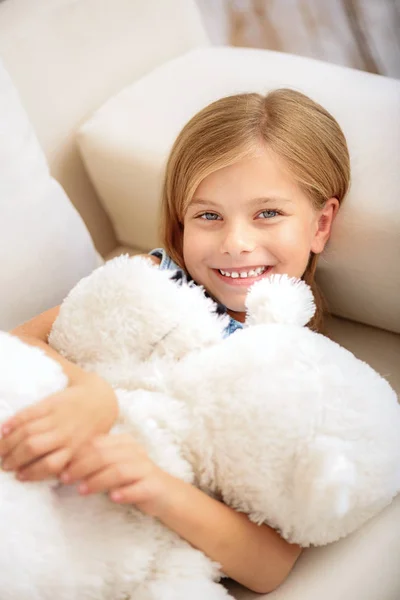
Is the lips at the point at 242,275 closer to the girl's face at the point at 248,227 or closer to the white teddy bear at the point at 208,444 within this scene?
the girl's face at the point at 248,227

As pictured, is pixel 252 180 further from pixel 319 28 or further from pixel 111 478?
pixel 319 28

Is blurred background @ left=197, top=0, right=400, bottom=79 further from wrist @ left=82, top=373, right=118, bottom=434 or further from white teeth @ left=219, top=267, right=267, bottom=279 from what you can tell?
wrist @ left=82, top=373, right=118, bottom=434

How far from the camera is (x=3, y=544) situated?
21.6 inches

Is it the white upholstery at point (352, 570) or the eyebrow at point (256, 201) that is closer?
the white upholstery at point (352, 570)

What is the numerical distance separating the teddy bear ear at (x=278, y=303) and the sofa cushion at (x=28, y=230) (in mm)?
403

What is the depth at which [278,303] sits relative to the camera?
695 millimetres

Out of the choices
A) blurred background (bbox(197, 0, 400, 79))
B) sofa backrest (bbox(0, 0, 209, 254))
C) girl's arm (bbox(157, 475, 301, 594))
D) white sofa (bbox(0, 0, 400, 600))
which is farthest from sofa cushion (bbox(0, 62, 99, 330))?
blurred background (bbox(197, 0, 400, 79))

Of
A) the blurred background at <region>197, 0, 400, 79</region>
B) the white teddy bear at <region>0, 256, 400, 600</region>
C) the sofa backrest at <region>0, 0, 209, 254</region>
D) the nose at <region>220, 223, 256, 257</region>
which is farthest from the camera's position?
the blurred background at <region>197, 0, 400, 79</region>

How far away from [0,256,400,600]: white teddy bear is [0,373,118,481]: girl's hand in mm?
11

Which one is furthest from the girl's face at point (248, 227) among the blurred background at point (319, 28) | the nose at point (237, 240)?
the blurred background at point (319, 28)

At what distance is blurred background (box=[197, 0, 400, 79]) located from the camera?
5.32 ft

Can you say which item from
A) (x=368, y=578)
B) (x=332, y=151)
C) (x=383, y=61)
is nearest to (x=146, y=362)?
(x=368, y=578)

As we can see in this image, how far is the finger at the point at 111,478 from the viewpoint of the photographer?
0.60 meters

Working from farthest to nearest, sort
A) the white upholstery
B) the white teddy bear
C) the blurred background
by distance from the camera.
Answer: the blurred background
the white upholstery
the white teddy bear
